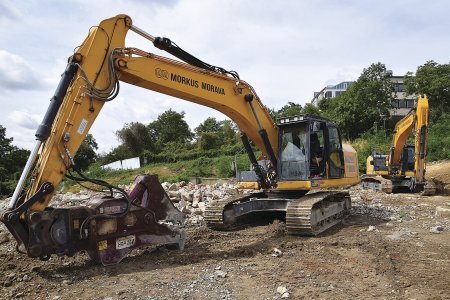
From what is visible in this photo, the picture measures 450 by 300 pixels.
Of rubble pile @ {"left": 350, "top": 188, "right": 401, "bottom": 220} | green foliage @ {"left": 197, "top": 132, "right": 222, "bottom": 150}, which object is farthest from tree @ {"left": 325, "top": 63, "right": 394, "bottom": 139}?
rubble pile @ {"left": 350, "top": 188, "right": 401, "bottom": 220}

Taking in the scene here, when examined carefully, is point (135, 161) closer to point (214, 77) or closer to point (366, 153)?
point (366, 153)

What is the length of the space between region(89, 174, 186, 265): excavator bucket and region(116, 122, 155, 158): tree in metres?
45.7

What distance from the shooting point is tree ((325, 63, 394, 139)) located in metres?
42.9

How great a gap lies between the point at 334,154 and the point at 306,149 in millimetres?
1110

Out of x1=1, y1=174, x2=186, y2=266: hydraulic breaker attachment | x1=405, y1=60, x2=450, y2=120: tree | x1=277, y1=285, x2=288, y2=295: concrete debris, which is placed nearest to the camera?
x1=277, y1=285, x2=288, y2=295: concrete debris

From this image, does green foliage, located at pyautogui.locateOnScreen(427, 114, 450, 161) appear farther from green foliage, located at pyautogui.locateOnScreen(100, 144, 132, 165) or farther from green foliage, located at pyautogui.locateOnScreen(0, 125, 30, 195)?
green foliage, located at pyautogui.locateOnScreen(0, 125, 30, 195)

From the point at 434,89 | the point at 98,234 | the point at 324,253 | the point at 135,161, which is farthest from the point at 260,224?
the point at 434,89

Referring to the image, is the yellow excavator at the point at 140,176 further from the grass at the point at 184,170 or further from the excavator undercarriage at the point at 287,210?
the grass at the point at 184,170

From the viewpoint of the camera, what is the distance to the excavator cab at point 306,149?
28.5ft

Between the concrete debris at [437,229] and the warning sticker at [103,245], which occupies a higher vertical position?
the warning sticker at [103,245]

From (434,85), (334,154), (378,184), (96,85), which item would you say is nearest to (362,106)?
(434,85)

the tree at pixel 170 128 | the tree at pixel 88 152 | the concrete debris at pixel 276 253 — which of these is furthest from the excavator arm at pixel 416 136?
the tree at pixel 170 128

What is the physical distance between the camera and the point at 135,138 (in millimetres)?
51875

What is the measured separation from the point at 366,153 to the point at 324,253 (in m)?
25.5
